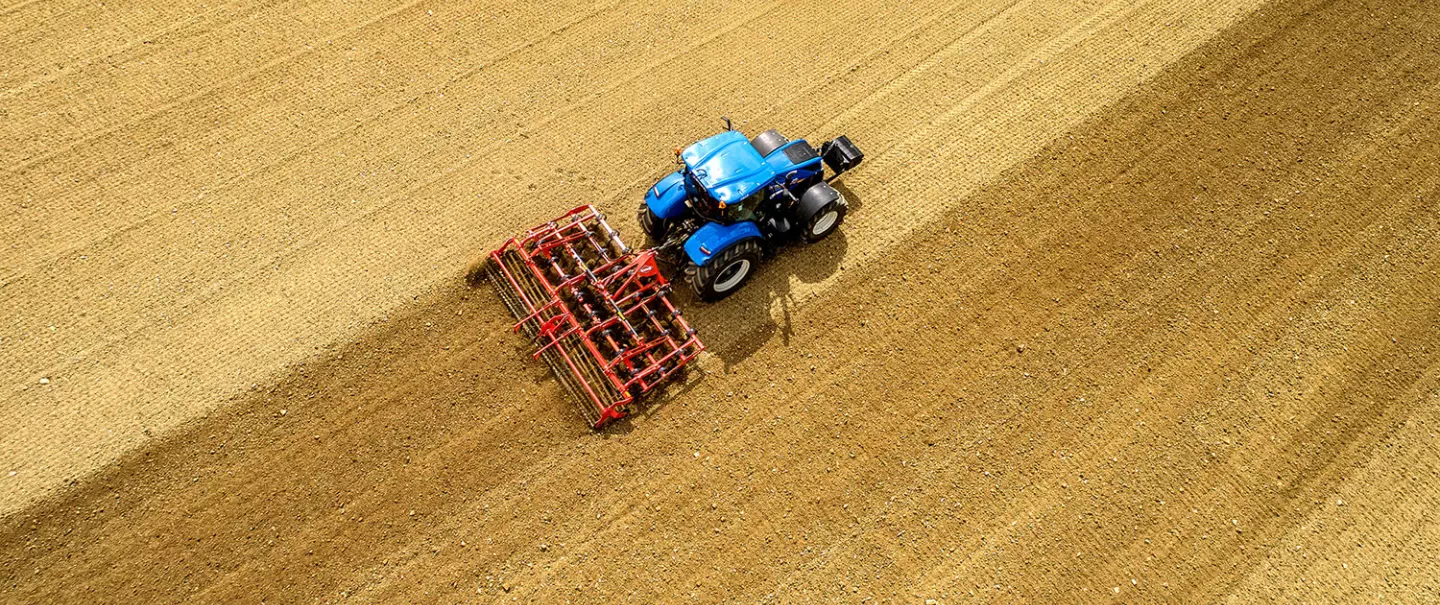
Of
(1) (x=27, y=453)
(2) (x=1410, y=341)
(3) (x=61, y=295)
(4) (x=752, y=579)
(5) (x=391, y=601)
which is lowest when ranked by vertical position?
(2) (x=1410, y=341)

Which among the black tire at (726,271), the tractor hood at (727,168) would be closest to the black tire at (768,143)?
the tractor hood at (727,168)

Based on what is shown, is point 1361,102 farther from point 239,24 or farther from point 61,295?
point 61,295

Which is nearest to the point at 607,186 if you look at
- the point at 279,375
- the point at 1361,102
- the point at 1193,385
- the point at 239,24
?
the point at 279,375

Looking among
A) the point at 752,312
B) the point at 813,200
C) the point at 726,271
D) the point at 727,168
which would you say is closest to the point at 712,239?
the point at 726,271

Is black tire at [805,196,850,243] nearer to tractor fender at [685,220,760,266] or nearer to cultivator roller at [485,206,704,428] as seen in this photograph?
tractor fender at [685,220,760,266]

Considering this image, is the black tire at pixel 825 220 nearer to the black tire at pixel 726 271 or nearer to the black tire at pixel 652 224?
the black tire at pixel 726 271

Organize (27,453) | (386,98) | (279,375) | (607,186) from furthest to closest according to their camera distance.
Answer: (386,98) → (607,186) → (279,375) → (27,453)

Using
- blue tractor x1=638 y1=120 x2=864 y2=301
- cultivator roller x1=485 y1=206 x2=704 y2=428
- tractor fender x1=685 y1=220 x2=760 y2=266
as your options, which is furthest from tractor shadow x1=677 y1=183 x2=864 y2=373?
tractor fender x1=685 y1=220 x2=760 y2=266
